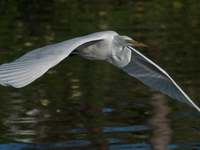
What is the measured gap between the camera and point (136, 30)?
14.5 meters

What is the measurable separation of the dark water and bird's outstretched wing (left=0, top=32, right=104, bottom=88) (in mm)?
1717

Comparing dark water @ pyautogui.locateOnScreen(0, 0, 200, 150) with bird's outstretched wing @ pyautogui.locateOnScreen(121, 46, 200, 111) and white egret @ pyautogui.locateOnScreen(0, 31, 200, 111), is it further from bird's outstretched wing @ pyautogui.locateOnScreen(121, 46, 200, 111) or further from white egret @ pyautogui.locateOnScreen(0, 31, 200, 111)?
white egret @ pyautogui.locateOnScreen(0, 31, 200, 111)

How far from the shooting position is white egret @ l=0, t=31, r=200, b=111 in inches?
200

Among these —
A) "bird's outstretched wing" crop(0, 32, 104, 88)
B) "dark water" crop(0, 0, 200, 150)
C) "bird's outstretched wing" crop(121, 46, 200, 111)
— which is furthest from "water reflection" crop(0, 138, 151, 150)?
"bird's outstretched wing" crop(0, 32, 104, 88)

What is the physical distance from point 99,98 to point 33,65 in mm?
3775

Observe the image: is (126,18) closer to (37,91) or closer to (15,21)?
(15,21)

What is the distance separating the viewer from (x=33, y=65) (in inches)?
206

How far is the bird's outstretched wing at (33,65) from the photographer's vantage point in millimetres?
4887

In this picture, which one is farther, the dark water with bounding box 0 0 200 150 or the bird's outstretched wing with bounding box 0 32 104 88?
the dark water with bounding box 0 0 200 150

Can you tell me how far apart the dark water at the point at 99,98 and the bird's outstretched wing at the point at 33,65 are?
172 centimetres

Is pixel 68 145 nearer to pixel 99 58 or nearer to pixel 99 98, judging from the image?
pixel 99 58

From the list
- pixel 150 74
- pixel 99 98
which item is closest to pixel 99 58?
pixel 150 74

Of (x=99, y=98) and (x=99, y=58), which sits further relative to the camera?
(x=99, y=98)

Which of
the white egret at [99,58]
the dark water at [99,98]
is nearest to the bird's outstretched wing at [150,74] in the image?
the white egret at [99,58]
